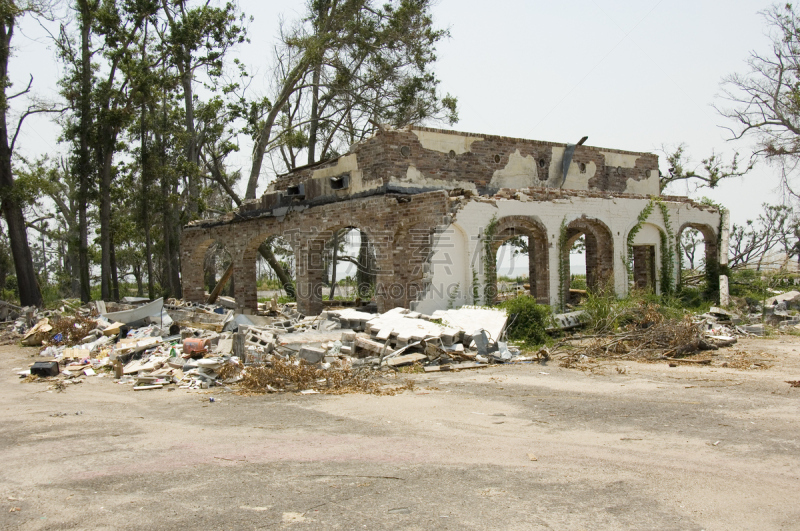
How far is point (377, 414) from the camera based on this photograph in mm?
7090

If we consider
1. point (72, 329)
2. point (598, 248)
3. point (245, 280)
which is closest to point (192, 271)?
point (245, 280)

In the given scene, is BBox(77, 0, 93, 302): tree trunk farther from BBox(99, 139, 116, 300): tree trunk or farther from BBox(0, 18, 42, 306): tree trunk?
BBox(0, 18, 42, 306): tree trunk

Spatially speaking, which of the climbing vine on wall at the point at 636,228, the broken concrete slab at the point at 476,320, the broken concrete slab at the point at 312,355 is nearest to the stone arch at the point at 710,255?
the climbing vine on wall at the point at 636,228

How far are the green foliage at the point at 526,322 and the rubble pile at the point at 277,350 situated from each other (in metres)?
0.38

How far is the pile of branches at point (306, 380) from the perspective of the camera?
8547 millimetres

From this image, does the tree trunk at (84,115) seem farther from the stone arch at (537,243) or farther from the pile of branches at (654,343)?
the pile of branches at (654,343)

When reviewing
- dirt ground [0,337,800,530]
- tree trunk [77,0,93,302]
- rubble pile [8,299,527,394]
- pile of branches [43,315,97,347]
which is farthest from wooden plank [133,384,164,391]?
tree trunk [77,0,93,302]

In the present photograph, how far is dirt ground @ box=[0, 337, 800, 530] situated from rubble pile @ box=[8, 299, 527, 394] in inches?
25.7

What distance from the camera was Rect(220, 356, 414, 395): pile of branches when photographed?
855 centimetres

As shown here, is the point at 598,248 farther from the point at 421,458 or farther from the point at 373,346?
the point at 421,458

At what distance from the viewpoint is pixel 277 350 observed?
1036 cm

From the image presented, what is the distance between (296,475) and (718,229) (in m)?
17.5

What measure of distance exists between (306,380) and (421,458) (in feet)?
12.5

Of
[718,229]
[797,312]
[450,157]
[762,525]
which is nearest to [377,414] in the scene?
[762,525]
